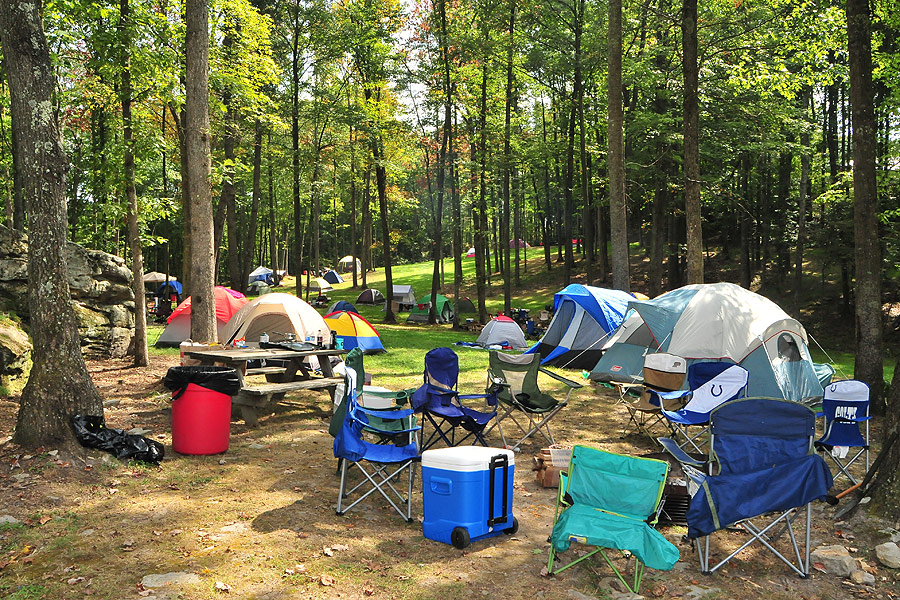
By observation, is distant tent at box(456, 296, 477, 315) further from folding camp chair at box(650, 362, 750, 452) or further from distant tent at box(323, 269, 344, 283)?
folding camp chair at box(650, 362, 750, 452)

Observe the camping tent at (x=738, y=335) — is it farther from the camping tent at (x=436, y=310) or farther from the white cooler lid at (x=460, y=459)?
the camping tent at (x=436, y=310)

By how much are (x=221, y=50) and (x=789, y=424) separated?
10794 mm

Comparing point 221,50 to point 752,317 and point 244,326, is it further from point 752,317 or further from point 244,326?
point 752,317

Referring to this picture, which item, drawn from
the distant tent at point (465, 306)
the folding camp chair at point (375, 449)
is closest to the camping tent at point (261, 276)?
the distant tent at point (465, 306)

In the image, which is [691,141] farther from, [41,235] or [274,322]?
[41,235]

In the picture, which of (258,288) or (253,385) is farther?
(258,288)

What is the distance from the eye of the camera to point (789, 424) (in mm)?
4344

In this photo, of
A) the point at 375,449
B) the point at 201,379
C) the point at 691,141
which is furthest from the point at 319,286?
the point at 375,449

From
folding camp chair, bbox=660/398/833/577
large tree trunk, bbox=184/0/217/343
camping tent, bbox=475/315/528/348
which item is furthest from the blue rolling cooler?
camping tent, bbox=475/315/528/348

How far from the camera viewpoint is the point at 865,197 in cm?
838

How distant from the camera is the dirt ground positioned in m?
3.64

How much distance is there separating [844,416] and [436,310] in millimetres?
17738

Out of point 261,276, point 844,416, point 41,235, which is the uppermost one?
point 41,235

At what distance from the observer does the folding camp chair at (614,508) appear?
11.9 feet
